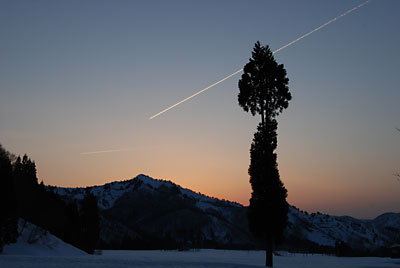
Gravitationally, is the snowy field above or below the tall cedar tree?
below

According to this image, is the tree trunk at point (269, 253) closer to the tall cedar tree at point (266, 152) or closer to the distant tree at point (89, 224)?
the tall cedar tree at point (266, 152)

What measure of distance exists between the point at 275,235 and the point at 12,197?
136 ft

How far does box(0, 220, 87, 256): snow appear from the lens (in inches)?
2532

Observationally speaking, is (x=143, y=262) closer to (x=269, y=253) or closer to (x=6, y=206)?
(x=269, y=253)

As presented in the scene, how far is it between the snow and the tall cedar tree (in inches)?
1772

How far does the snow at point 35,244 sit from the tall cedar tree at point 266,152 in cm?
4500

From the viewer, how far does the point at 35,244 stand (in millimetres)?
69938

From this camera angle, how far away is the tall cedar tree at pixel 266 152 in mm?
34406

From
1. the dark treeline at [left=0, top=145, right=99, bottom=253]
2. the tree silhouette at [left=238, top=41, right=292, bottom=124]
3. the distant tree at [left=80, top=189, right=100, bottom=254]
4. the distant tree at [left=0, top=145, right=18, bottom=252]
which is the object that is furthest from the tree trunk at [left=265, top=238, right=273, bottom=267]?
the distant tree at [left=80, top=189, right=100, bottom=254]

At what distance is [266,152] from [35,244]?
52937 millimetres

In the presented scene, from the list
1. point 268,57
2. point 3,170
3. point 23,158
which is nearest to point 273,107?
point 268,57

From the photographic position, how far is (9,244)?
63.6 m

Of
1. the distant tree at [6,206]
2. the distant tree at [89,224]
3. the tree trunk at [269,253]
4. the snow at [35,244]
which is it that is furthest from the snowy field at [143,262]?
the distant tree at [6,206]

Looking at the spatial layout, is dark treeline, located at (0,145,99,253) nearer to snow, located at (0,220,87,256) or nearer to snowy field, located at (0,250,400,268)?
snow, located at (0,220,87,256)
